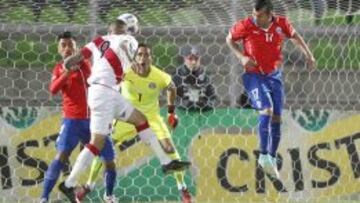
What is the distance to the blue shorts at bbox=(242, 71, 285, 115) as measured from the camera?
A: 8.50 m

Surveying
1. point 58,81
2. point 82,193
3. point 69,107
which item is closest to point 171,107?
point 69,107

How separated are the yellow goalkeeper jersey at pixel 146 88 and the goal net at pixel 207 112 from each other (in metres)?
0.60

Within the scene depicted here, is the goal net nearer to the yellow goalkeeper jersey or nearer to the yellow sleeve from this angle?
the yellow goalkeeper jersey

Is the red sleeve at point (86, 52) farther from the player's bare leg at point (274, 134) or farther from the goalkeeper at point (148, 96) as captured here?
the player's bare leg at point (274, 134)

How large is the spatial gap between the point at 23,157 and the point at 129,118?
260 centimetres

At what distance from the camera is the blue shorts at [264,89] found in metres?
8.50

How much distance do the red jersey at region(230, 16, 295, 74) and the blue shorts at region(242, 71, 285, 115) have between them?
2.5 inches

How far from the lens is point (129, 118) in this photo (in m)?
8.07

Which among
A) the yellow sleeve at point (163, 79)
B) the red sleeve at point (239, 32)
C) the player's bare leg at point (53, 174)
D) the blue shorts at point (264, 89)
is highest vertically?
the red sleeve at point (239, 32)

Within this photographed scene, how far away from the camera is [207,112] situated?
1058cm

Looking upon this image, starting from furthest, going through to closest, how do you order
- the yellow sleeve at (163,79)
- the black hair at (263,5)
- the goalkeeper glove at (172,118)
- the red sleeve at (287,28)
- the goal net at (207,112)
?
the goal net at (207,112), the yellow sleeve at (163,79), the goalkeeper glove at (172,118), the red sleeve at (287,28), the black hair at (263,5)

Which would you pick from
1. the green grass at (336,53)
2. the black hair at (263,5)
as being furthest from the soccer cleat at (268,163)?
the green grass at (336,53)

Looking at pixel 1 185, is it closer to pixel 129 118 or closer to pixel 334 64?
pixel 129 118

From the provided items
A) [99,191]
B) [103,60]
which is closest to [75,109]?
[103,60]
